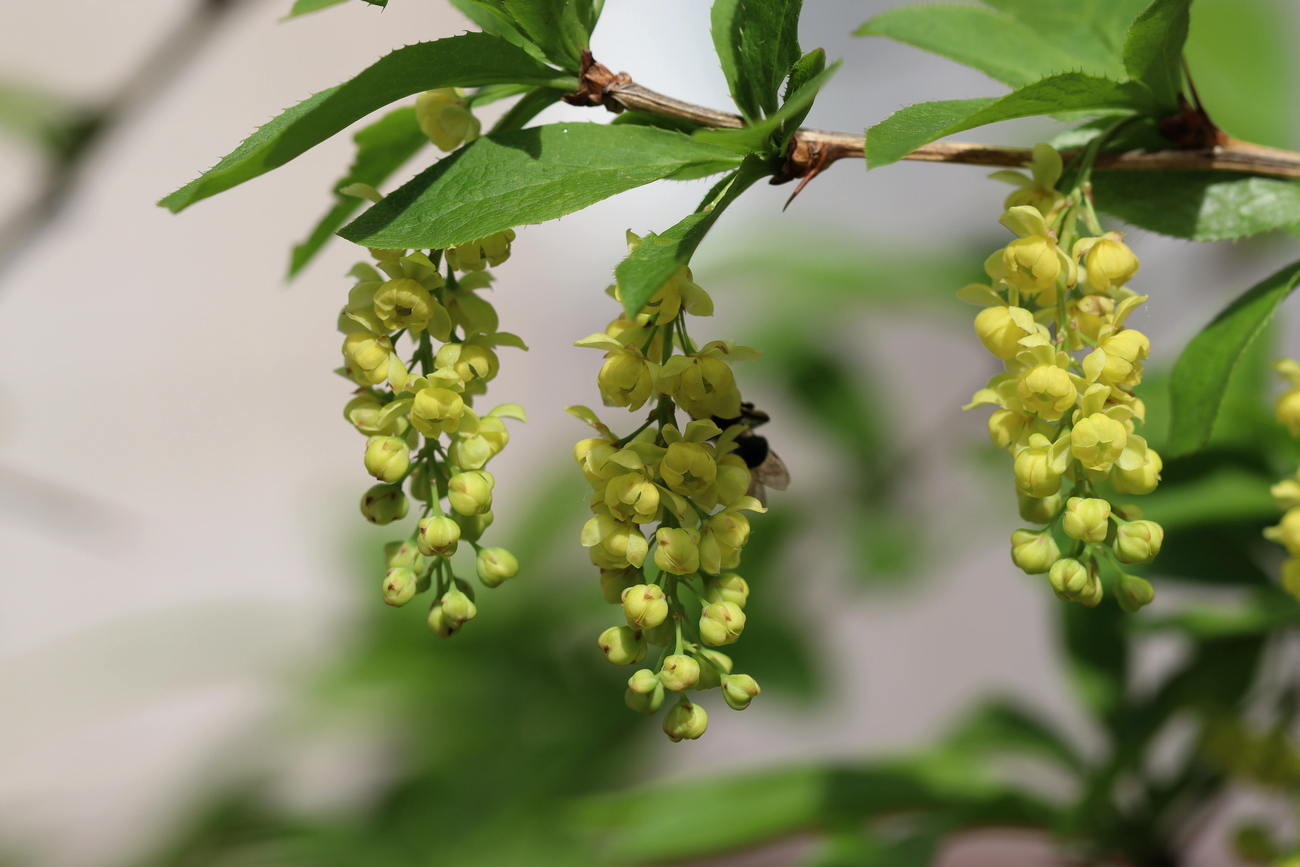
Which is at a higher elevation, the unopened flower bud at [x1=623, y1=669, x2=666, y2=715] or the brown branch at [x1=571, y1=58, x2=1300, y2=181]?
the brown branch at [x1=571, y1=58, x2=1300, y2=181]

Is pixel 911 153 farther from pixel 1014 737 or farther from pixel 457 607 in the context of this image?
pixel 1014 737

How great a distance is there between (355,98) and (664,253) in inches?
4.1

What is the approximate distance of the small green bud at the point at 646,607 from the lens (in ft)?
1.18

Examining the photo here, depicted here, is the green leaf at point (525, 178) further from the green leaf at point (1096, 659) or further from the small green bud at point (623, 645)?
the green leaf at point (1096, 659)

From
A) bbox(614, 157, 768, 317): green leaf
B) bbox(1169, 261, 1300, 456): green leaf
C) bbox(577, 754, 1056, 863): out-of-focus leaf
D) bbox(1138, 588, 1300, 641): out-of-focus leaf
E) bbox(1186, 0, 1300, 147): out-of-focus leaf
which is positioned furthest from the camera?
bbox(1186, 0, 1300, 147): out-of-focus leaf

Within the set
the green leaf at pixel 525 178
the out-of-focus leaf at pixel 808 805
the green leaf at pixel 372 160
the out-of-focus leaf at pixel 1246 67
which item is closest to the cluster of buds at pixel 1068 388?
the green leaf at pixel 525 178

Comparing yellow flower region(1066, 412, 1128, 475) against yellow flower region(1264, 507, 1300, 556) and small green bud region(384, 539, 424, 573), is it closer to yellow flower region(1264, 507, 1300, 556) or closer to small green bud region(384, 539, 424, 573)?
yellow flower region(1264, 507, 1300, 556)

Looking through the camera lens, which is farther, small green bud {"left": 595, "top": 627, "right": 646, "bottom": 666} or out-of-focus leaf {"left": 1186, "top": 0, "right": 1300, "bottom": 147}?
out-of-focus leaf {"left": 1186, "top": 0, "right": 1300, "bottom": 147}

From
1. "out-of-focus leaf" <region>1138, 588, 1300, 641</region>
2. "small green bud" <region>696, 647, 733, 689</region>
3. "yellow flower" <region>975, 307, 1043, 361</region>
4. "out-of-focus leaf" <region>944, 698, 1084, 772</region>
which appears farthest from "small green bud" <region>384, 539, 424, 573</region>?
"out-of-focus leaf" <region>944, 698, 1084, 772</region>

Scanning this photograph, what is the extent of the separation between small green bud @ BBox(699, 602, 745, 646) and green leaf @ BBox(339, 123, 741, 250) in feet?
0.44

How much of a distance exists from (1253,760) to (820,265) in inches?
26.5

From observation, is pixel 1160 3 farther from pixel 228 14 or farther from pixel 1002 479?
pixel 1002 479

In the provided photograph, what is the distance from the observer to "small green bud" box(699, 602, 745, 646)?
1.19 ft

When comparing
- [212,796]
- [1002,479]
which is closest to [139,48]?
[212,796]
